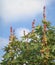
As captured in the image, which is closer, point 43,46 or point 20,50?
point 43,46

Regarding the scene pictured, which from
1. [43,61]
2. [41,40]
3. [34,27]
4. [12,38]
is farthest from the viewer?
[12,38]

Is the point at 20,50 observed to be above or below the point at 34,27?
below

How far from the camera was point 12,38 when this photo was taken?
25938 millimetres

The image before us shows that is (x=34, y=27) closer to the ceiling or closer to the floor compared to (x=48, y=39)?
closer to the ceiling

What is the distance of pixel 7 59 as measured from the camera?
2473 centimetres

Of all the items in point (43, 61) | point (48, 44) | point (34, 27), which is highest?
point (34, 27)

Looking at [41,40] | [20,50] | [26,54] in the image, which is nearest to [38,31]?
[41,40]

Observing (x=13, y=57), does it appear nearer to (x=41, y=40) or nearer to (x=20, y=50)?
(x=20, y=50)

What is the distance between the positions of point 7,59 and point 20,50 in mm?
1582

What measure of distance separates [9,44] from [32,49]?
16.8 ft

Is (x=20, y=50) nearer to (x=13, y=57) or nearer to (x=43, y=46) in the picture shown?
(x=13, y=57)

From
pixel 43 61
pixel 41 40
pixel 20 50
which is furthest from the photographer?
pixel 20 50

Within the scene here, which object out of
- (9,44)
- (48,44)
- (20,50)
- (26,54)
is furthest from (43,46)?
(9,44)

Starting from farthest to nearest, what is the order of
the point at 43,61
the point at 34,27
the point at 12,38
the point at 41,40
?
1. the point at 12,38
2. the point at 34,27
3. the point at 41,40
4. the point at 43,61
